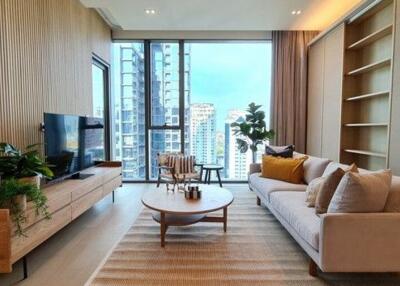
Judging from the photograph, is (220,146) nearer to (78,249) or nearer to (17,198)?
(78,249)

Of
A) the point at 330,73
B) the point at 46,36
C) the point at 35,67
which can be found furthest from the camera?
the point at 330,73

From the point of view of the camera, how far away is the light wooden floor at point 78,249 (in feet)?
7.00

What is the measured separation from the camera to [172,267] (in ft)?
7.41

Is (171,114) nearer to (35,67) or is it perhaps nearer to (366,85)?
(35,67)

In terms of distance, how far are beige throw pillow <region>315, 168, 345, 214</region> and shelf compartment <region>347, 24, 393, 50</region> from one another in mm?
2113

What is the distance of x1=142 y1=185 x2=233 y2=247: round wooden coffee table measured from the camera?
2.62m

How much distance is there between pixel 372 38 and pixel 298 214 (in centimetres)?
272

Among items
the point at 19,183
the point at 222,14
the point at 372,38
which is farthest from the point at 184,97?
the point at 19,183

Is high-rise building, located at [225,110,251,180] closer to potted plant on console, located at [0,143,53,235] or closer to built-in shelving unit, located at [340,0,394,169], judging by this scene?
built-in shelving unit, located at [340,0,394,169]

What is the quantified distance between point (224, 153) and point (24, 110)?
3826mm

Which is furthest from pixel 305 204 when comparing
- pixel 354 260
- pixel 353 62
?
pixel 353 62

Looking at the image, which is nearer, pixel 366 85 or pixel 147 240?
pixel 147 240

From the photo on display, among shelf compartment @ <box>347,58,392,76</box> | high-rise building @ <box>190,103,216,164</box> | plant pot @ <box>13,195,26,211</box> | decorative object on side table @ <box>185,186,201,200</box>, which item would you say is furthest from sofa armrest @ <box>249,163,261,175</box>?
plant pot @ <box>13,195,26,211</box>

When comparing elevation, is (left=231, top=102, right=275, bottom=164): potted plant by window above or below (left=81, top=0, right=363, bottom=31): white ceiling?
below
